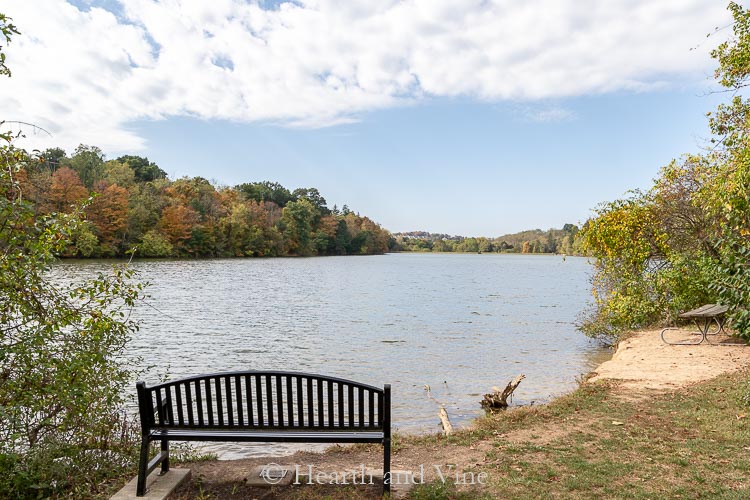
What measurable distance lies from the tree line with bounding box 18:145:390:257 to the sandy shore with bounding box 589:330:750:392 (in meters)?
34.4

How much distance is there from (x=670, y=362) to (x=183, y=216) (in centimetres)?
7342

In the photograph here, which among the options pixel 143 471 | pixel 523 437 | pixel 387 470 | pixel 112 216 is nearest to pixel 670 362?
pixel 523 437

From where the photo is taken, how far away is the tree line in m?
58.8

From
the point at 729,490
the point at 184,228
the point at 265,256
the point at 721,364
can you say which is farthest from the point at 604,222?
the point at 265,256

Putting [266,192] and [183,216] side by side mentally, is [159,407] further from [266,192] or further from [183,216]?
[266,192]

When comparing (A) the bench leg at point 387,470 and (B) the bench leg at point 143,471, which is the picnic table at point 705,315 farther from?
(B) the bench leg at point 143,471

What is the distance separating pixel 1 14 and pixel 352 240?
134 m

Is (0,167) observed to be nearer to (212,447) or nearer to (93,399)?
(93,399)

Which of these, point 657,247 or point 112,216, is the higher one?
point 112,216

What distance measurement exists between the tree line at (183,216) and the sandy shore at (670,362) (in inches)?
1355

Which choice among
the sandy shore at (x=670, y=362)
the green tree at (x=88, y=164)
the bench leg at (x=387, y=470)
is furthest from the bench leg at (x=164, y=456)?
the green tree at (x=88, y=164)

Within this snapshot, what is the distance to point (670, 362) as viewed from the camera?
10.8m

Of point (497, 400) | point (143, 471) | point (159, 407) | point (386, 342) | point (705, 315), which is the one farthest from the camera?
point (386, 342)

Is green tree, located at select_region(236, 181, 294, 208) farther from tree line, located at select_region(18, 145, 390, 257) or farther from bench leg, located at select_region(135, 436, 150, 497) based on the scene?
bench leg, located at select_region(135, 436, 150, 497)
